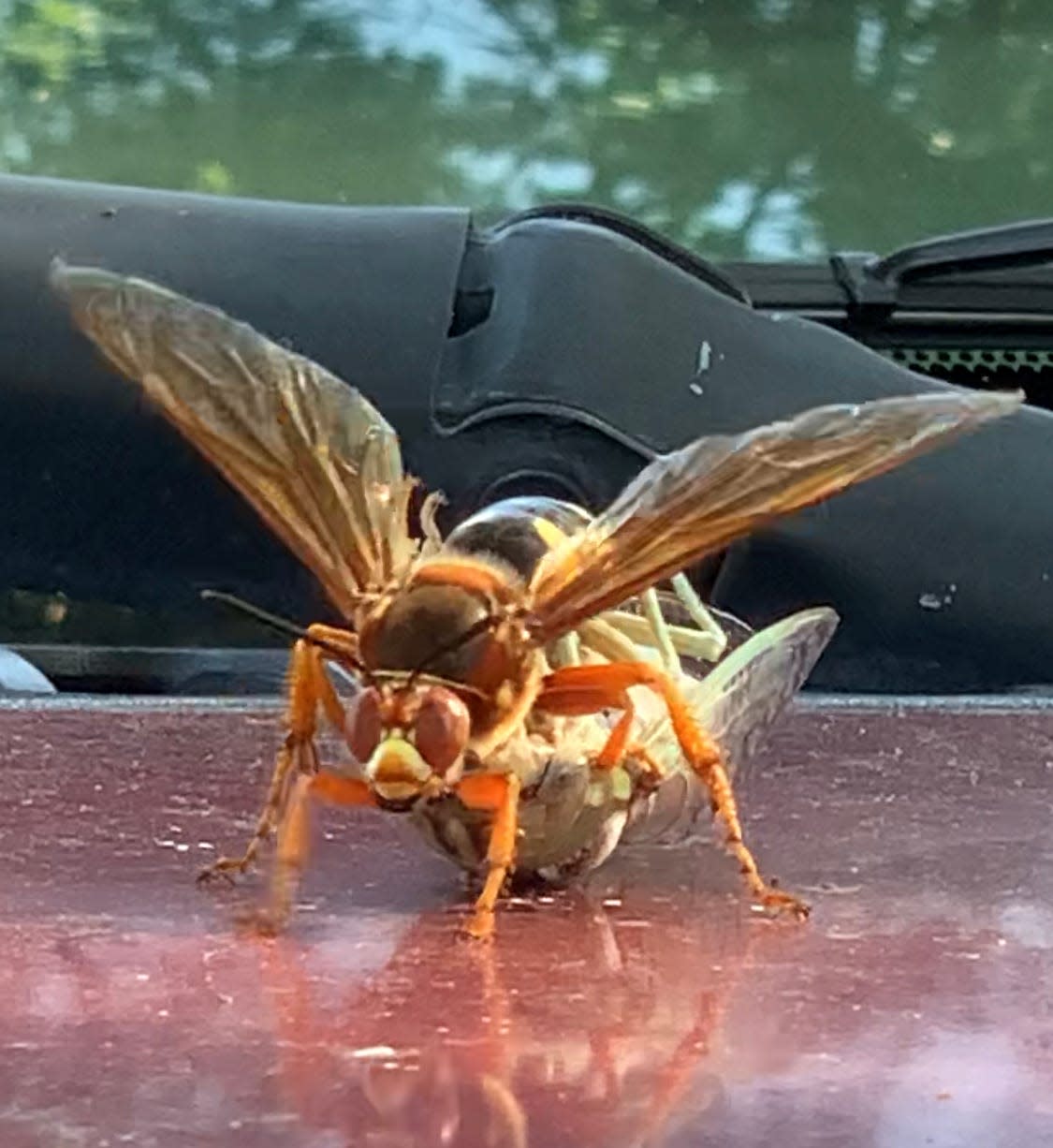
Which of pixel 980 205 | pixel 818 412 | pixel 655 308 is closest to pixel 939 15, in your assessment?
pixel 980 205

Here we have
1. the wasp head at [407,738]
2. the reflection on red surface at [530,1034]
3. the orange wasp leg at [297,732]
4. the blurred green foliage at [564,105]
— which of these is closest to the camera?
the reflection on red surface at [530,1034]

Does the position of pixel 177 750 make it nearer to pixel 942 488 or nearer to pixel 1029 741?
pixel 1029 741

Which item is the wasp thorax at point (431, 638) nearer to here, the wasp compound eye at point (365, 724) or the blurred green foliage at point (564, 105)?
the wasp compound eye at point (365, 724)

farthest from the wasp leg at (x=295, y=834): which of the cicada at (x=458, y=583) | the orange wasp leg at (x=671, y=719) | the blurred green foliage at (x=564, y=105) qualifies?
the blurred green foliage at (x=564, y=105)

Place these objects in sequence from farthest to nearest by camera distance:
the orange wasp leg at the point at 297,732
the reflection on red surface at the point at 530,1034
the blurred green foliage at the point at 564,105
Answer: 1. the blurred green foliage at the point at 564,105
2. the orange wasp leg at the point at 297,732
3. the reflection on red surface at the point at 530,1034

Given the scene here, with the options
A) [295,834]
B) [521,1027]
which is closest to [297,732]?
[295,834]

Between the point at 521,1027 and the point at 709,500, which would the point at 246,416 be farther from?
the point at 521,1027
